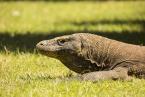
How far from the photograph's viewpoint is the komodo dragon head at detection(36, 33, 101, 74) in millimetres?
9492

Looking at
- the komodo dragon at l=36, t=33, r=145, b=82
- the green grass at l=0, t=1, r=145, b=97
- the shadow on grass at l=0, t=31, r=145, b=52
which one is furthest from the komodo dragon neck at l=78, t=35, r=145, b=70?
the shadow on grass at l=0, t=31, r=145, b=52

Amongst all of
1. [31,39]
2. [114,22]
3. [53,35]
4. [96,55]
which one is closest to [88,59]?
[96,55]

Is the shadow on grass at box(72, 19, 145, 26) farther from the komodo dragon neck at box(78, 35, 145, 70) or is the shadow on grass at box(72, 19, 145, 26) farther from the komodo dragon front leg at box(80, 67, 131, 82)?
the komodo dragon front leg at box(80, 67, 131, 82)

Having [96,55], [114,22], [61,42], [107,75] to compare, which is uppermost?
[61,42]

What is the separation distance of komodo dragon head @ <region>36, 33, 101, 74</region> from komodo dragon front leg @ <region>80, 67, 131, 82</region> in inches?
12.9

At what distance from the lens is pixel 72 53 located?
949 cm

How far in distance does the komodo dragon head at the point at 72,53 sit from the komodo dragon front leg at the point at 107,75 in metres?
0.33

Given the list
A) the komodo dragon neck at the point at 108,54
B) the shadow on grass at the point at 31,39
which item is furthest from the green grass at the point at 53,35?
the komodo dragon neck at the point at 108,54

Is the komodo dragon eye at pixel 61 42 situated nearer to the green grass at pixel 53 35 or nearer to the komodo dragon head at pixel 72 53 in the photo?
the komodo dragon head at pixel 72 53

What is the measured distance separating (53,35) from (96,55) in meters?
6.94

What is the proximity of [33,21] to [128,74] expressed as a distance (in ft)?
37.2

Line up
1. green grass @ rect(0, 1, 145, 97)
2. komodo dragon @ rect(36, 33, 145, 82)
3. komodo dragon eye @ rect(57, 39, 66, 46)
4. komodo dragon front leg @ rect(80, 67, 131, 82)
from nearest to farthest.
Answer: green grass @ rect(0, 1, 145, 97)
komodo dragon front leg @ rect(80, 67, 131, 82)
komodo dragon @ rect(36, 33, 145, 82)
komodo dragon eye @ rect(57, 39, 66, 46)

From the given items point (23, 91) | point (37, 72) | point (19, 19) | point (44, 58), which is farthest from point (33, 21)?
point (23, 91)

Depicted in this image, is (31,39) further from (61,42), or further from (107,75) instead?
(107,75)
